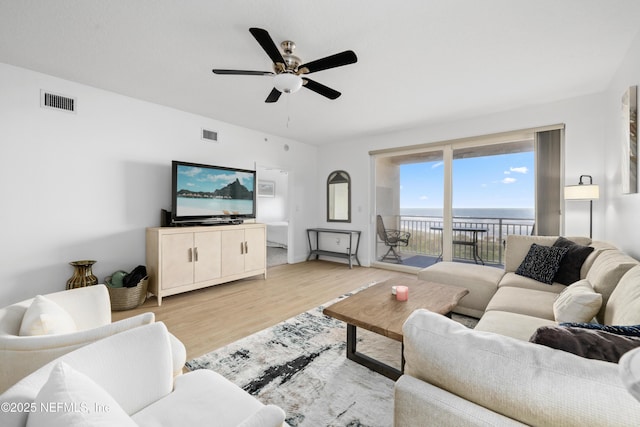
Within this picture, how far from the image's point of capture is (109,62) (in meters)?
2.63

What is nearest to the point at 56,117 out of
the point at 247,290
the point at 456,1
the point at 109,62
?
the point at 109,62

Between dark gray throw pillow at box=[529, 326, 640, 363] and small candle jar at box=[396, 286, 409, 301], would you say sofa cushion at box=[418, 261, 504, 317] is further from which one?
dark gray throw pillow at box=[529, 326, 640, 363]

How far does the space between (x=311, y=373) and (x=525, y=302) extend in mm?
1763

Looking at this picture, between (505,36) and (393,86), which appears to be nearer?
(505,36)

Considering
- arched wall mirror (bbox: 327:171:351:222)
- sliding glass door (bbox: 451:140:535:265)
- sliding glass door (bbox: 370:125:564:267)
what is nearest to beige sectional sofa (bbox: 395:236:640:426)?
sliding glass door (bbox: 370:125:564:267)

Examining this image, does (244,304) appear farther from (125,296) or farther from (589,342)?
(589,342)

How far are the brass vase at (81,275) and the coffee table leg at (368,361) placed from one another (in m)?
2.96

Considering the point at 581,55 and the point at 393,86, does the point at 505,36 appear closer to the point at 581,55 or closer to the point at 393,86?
the point at 581,55

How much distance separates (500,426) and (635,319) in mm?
987

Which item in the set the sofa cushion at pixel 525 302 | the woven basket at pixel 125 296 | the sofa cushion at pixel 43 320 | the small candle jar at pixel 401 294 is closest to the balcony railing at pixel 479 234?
the sofa cushion at pixel 525 302

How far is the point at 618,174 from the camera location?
2725 mm

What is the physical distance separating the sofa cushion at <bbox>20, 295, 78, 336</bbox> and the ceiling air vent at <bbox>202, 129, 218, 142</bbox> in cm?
341

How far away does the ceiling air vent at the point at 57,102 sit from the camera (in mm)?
2889

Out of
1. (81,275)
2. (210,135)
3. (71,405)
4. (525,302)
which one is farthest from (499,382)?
(210,135)
